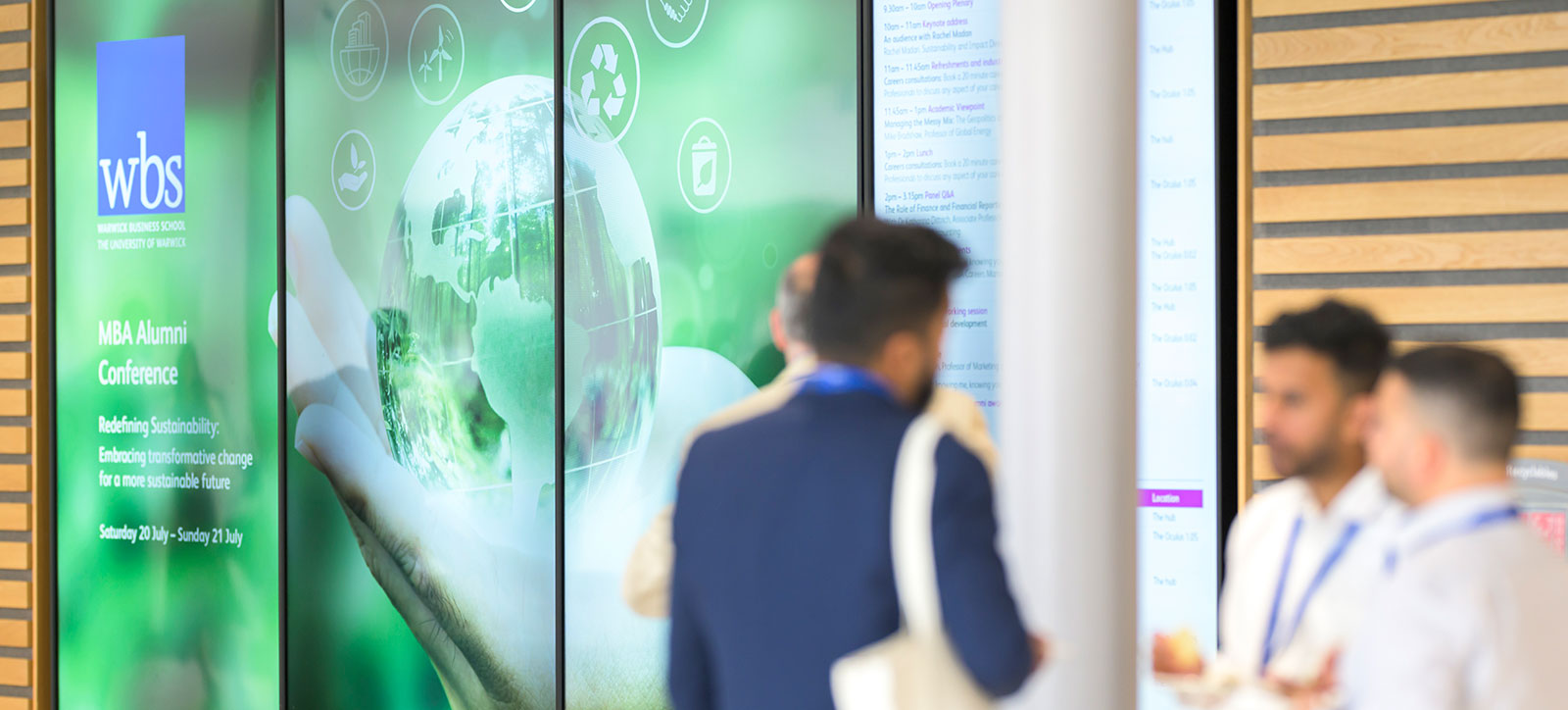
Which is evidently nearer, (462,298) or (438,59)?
(462,298)

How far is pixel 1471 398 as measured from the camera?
6.75ft

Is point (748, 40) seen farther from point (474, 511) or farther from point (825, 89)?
point (474, 511)

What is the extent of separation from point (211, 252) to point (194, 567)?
1.39 m

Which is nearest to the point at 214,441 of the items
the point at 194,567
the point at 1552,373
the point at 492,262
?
the point at 194,567

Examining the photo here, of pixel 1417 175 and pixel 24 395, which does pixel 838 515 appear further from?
pixel 24 395

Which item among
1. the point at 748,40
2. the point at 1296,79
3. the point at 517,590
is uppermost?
the point at 748,40

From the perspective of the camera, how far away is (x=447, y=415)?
5.36 m

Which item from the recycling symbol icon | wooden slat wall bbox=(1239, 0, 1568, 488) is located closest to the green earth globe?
the recycling symbol icon

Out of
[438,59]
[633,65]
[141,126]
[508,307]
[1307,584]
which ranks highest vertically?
[438,59]

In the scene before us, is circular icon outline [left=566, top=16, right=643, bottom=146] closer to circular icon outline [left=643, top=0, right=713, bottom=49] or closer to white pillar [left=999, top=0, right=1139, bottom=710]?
circular icon outline [left=643, top=0, right=713, bottom=49]

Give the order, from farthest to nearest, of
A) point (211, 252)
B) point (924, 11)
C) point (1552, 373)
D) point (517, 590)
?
point (211, 252) < point (517, 590) < point (924, 11) < point (1552, 373)

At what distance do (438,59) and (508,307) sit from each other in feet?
3.61

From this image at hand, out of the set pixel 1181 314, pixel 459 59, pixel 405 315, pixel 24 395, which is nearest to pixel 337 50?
pixel 459 59

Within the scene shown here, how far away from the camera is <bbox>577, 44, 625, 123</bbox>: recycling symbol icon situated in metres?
5.14
